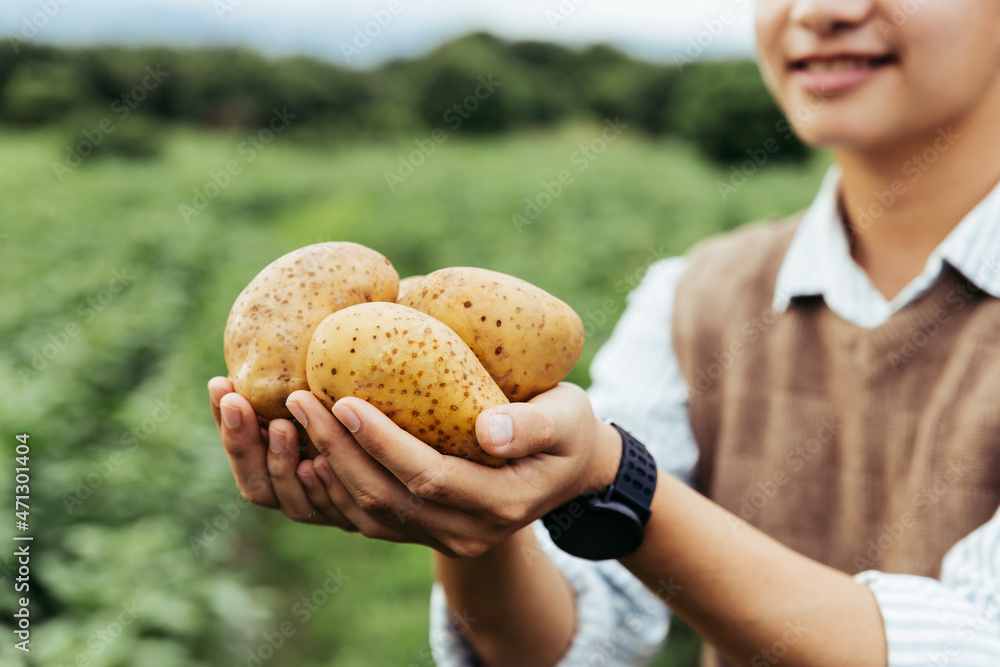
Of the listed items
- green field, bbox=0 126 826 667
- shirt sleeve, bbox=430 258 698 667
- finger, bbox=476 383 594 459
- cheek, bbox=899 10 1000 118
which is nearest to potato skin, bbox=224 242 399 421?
finger, bbox=476 383 594 459

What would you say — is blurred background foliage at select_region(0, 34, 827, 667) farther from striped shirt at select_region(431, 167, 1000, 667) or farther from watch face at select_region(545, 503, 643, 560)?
watch face at select_region(545, 503, 643, 560)

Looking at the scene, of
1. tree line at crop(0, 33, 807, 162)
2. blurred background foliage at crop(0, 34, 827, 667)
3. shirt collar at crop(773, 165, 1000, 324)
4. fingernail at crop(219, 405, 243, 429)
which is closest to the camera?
fingernail at crop(219, 405, 243, 429)

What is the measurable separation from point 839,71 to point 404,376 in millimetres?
943

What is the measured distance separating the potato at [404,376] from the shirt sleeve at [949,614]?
2.03 ft

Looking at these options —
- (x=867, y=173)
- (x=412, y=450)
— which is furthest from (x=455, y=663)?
(x=867, y=173)

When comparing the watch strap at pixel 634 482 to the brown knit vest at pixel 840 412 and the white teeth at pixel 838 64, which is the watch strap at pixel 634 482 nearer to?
the brown knit vest at pixel 840 412

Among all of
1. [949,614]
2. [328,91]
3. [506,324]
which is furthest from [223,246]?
[328,91]

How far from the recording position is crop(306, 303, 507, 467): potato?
993 millimetres

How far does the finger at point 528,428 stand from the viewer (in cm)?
94

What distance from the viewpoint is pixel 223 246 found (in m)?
7.87

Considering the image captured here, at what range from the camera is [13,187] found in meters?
10.1

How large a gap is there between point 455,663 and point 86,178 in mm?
13279

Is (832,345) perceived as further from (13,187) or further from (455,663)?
(13,187)

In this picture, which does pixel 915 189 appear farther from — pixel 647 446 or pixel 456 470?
pixel 456 470
